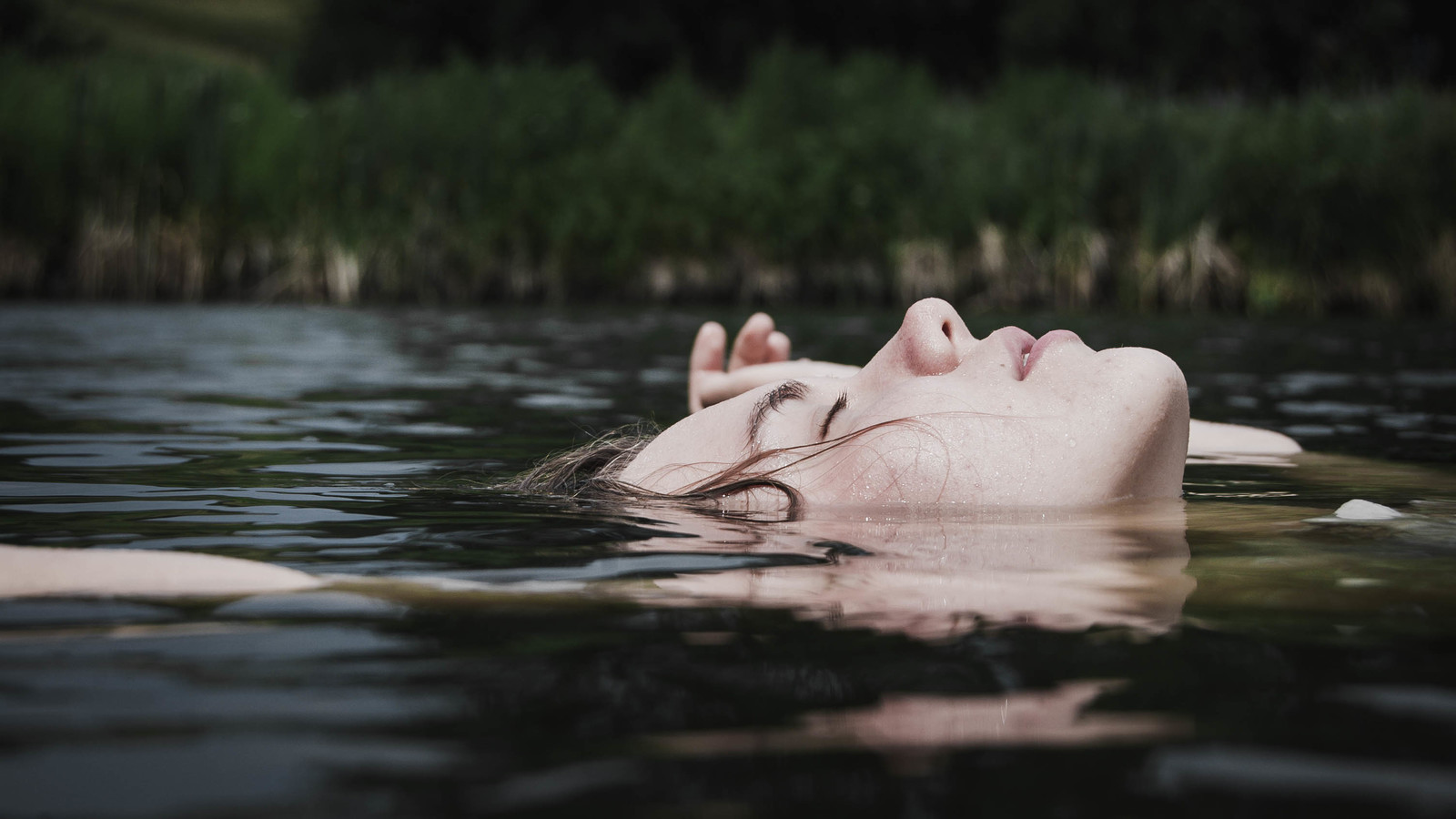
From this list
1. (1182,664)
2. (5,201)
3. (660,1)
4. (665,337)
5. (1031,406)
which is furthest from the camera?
(660,1)

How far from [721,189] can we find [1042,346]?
11520 mm

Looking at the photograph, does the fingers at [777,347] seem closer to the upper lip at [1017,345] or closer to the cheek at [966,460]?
the upper lip at [1017,345]

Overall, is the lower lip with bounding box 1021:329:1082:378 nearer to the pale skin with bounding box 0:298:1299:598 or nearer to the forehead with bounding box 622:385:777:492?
the pale skin with bounding box 0:298:1299:598

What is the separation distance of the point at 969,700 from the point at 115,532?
199 cm

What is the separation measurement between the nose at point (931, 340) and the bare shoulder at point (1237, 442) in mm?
2003

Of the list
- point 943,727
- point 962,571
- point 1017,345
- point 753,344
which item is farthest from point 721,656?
point 753,344

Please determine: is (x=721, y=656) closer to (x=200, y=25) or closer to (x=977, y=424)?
(x=977, y=424)

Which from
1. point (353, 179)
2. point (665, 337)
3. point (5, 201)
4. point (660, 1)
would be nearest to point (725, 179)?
point (353, 179)

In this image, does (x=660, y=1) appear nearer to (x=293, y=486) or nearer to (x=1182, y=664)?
(x=293, y=486)

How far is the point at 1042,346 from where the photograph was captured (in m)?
2.92

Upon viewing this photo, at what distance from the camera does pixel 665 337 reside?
10.0 meters

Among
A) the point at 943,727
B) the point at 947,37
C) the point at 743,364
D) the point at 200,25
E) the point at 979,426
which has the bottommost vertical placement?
the point at 943,727

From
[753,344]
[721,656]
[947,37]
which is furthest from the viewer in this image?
[947,37]

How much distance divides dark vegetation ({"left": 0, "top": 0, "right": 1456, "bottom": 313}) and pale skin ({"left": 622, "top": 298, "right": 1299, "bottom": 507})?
10.1m
